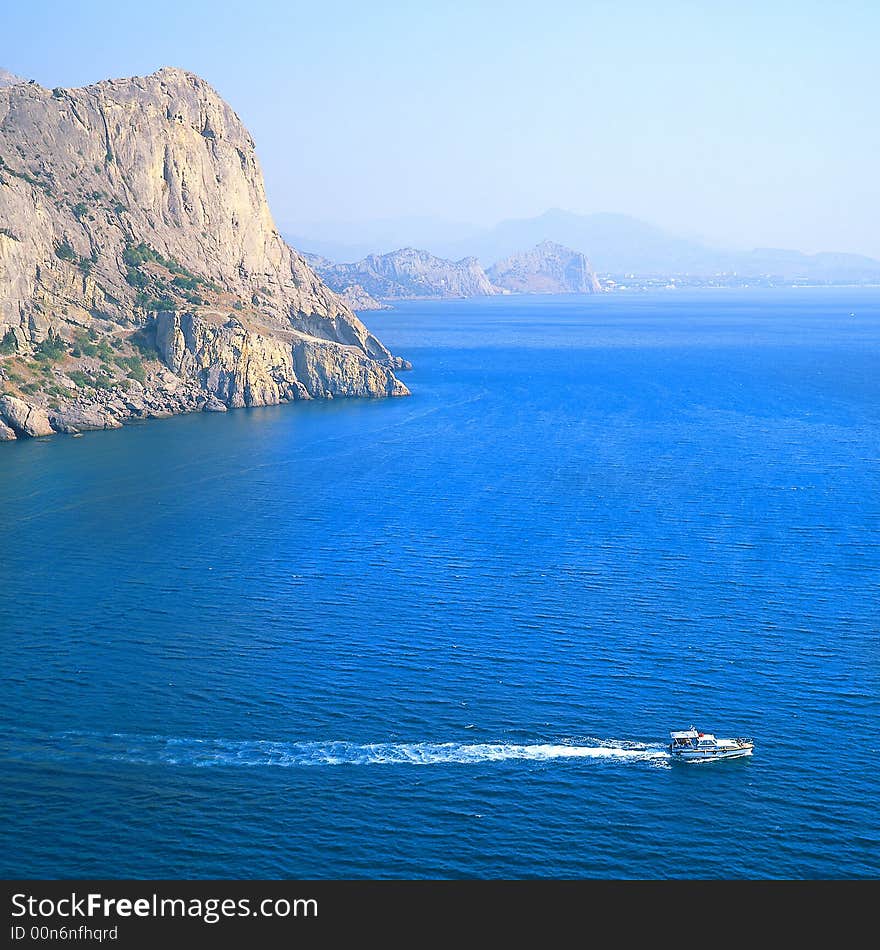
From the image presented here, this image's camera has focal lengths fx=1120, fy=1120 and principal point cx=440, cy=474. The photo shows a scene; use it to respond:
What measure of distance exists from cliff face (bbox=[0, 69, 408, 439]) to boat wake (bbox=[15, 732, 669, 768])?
242ft

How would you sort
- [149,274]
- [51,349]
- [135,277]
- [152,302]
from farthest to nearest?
[149,274] < [135,277] < [152,302] < [51,349]

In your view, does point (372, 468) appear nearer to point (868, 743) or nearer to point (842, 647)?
point (842, 647)

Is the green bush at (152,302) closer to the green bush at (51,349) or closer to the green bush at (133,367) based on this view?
the green bush at (133,367)

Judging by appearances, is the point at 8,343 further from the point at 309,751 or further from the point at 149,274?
the point at 309,751

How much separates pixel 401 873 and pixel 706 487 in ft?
199

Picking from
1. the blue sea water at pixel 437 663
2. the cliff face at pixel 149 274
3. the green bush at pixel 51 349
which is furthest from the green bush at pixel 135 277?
the blue sea water at pixel 437 663

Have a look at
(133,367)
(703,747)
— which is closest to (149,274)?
(133,367)

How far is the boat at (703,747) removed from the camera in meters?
44.3

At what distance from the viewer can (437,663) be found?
54.2 meters

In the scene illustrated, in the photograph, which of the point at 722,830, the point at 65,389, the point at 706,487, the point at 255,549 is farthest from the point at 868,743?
the point at 65,389

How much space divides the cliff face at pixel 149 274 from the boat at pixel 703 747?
86.5 m

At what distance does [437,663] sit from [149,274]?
4434 inches

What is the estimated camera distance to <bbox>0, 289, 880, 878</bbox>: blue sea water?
39531mm

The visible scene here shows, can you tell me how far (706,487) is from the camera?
91.9 meters
